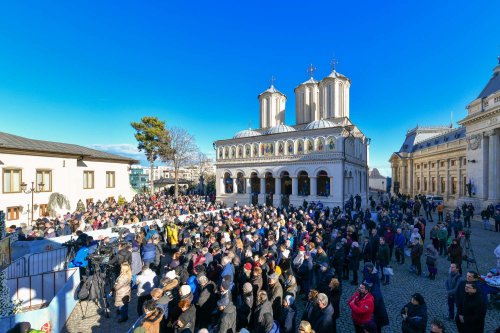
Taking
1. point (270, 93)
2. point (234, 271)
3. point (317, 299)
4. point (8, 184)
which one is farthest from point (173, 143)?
point (317, 299)

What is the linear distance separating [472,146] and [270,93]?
26017mm

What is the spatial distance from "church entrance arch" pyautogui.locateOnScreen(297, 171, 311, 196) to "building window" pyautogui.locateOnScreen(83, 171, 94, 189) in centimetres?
2256

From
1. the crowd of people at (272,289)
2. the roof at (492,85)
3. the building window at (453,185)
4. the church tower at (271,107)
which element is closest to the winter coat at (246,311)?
the crowd of people at (272,289)

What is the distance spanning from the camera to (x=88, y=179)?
982 inches

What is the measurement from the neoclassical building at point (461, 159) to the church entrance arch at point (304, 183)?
16.4 meters

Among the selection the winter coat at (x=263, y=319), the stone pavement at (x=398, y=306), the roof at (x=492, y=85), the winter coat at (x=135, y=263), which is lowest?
the stone pavement at (x=398, y=306)

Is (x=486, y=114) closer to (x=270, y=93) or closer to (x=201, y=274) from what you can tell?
(x=270, y=93)

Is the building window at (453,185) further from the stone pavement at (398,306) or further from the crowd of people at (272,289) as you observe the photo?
the crowd of people at (272,289)

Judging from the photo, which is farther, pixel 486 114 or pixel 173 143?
pixel 173 143

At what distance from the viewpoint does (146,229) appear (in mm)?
13539

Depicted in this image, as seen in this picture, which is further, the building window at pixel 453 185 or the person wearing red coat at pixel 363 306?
the building window at pixel 453 185

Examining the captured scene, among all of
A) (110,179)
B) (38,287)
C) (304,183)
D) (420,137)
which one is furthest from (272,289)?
(420,137)

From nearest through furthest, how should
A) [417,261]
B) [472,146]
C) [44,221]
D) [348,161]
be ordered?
1. [417,261]
2. [44,221]
3. [472,146]
4. [348,161]

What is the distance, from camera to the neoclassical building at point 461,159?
23.4m
